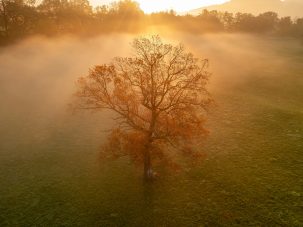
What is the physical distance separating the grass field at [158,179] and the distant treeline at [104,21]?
61.4m

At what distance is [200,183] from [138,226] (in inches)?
409

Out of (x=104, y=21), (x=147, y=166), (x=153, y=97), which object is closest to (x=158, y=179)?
(x=147, y=166)

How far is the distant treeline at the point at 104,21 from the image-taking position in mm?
115875

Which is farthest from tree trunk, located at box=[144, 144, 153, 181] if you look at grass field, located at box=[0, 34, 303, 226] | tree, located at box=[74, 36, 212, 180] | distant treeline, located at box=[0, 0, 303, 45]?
distant treeline, located at box=[0, 0, 303, 45]

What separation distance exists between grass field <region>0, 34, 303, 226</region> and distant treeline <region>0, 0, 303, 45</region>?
61439mm

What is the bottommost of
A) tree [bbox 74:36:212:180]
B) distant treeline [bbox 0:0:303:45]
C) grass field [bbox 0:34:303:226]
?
grass field [bbox 0:34:303:226]

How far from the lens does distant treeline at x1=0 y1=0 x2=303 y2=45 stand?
11588cm

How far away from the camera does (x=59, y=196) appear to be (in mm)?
40000

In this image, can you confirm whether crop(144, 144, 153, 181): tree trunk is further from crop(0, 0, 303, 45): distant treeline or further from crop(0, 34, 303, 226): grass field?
crop(0, 0, 303, 45): distant treeline

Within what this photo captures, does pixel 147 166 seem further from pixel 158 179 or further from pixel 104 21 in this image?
pixel 104 21

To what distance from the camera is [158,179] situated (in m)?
42.2

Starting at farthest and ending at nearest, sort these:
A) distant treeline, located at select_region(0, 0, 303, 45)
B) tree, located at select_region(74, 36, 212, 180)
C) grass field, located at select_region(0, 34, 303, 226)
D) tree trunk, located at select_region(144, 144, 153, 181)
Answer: distant treeline, located at select_region(0, 0, 303, 45) → tree trunk, located at select_region(144, 144, 153, 181) → tree, located at select_region(74, 36, 212, 180) → grass field, located at select_region(0, 34, 303, 226)

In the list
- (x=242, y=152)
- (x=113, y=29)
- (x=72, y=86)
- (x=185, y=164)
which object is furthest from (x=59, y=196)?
(x=113, y=29)

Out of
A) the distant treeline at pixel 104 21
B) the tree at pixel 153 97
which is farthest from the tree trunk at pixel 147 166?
the distant treeline at pixel 104 21
